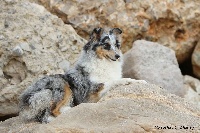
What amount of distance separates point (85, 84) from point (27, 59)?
211cm

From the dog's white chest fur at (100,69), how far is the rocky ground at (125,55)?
73cm

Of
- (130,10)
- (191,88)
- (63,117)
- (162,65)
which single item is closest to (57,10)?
(130,10)

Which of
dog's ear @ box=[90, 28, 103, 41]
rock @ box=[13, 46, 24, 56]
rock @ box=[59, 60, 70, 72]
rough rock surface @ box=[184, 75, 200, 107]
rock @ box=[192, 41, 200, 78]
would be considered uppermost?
dog's ear @ box=[90, 28, 103, 41]

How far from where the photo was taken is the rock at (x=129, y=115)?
6.82 metres

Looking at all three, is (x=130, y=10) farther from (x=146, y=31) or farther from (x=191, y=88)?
(x=191, y=88)

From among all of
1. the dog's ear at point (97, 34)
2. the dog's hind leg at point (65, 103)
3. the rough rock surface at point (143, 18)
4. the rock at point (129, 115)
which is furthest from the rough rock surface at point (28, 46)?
the rock at point (129, 115)

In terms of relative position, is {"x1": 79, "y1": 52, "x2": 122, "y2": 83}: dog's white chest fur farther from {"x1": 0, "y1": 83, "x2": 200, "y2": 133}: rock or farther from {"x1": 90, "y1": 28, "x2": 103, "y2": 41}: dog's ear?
{"x1": 0, "y1": 83, "x2": 200, "y2": 133}: rock

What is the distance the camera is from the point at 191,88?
42.1ft

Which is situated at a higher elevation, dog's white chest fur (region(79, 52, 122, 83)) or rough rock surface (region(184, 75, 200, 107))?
dog's white chest fur (region(79, 52, 122, 83))


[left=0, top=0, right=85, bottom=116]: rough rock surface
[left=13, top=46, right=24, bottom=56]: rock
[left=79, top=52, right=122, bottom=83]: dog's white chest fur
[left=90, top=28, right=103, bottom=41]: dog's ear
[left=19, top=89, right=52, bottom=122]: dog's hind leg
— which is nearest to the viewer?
[left=19, top=89, right=52, bottom=122]: dog's hind leg

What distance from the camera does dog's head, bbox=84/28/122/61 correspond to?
8.98 metres

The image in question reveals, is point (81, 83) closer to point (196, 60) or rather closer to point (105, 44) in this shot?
point (105, 44)

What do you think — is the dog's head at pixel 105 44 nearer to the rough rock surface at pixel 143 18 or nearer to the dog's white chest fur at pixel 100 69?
the dog's white chest fur at pixel 100 69

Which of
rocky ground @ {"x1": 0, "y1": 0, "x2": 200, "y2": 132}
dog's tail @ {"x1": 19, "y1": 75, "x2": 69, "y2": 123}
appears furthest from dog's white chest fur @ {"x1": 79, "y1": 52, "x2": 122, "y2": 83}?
rocky ground @ {"x1": 0, "y1": 0, "x2": 200, "y2": 132}
